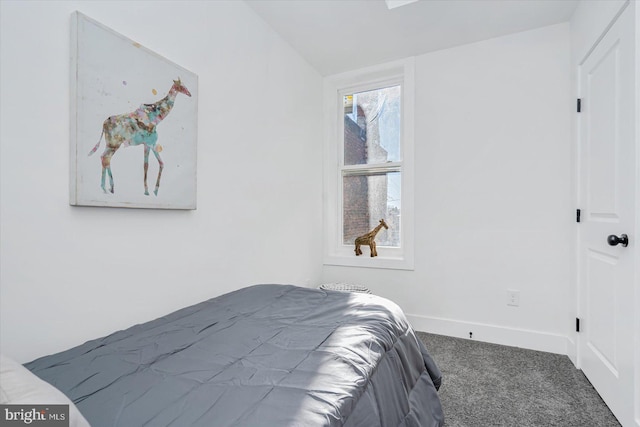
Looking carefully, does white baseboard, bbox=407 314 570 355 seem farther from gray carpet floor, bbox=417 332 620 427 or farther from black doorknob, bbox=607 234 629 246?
black doorknob, bbox=607 234 629 246

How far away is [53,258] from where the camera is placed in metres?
1.18

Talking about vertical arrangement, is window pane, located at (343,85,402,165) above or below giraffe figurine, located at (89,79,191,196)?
above

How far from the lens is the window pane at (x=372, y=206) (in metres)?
3.14

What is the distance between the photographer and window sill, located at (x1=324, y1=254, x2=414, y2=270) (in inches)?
117

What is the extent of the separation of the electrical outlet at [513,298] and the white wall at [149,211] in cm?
172

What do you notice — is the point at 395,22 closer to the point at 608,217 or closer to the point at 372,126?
the point at 372,126

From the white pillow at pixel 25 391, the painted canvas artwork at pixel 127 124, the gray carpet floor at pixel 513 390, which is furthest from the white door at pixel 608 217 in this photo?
the painted canvas artwork at pixel 127 124

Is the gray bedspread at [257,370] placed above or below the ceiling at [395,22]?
below

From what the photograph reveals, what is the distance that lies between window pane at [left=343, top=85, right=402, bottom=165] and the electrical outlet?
1.47 meters

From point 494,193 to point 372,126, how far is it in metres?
1.28

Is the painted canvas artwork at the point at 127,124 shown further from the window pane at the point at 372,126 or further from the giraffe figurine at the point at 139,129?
the window pane at the point at 372,126

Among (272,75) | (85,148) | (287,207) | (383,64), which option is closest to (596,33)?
(383,64)

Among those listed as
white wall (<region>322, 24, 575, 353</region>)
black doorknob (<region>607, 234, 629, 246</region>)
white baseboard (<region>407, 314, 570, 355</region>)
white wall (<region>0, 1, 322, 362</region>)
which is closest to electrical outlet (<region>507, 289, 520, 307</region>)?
white wall (<region>322, 24, 575, 353</region>)

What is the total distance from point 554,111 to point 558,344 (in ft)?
5.71
